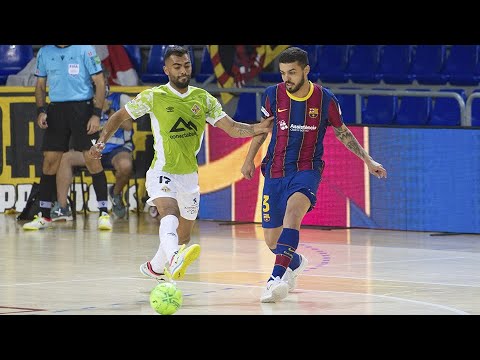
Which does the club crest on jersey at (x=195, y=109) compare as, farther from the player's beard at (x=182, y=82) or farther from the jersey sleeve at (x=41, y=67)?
the jersey sleeve at (x=41, y=67)

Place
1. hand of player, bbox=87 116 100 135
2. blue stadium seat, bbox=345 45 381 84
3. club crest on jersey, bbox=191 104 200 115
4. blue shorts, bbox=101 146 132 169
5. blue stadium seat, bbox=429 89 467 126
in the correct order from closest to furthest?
1. club crest on jersey, bbox=191 104 200 115
2. hand of player, bbox=87 116 100 135
3. blue shorts, bbox=101 146 132 169
4. blue stadium seat, bbox=429 89 467 126
5. blue stadium seat, bbox=345 45 381 84

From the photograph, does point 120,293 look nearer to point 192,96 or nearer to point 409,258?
point 192,96

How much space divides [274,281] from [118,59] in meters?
11.9

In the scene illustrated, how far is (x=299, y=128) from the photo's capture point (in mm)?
11648

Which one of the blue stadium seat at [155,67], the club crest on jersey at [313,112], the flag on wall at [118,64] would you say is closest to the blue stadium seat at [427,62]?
the blue stadium seat at [155,67]

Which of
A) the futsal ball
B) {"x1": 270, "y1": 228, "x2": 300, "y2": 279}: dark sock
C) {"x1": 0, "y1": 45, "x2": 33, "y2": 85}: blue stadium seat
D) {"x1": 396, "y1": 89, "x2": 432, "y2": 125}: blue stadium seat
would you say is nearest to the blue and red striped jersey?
{"x1": 270, "y1": 228, "x2": 300, "y2": 279}: dark sock

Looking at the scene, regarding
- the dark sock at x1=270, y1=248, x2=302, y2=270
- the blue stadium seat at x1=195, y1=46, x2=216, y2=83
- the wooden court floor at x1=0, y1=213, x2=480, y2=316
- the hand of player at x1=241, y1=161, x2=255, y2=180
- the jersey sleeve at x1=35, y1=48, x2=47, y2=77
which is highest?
the blue stadium seat at x1=195, y1=46, x2=216, y2=83

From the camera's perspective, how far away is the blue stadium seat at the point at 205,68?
22.7 metres

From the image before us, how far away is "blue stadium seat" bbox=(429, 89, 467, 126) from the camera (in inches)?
763

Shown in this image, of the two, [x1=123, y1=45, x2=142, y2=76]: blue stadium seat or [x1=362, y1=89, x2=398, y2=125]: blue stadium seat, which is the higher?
[x1=123, y1=45, x2=142, y2=76]: blue stadium seat

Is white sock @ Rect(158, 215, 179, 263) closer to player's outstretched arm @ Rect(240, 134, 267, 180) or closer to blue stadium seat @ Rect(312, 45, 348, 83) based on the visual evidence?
player's outstretched arm @ Rect(240, 134, 267, 180)

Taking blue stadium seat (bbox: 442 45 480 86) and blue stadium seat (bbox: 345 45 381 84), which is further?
blue stadium seat (bbox: 345 45 381 84)

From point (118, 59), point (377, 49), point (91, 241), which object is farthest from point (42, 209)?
point (377, 49)

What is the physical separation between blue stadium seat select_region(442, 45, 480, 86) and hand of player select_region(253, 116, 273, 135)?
9.58 metres
